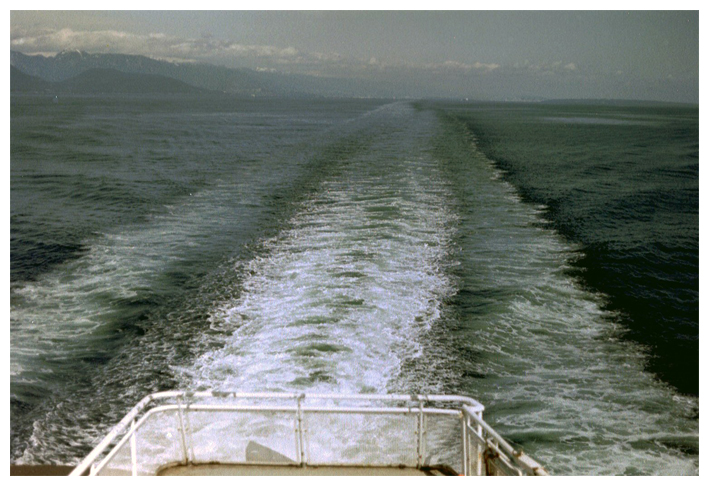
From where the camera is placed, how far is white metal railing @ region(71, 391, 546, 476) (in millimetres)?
3877

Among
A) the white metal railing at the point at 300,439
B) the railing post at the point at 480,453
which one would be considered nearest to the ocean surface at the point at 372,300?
the white metal railing at the point at 300,439

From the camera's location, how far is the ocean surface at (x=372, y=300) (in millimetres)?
5609

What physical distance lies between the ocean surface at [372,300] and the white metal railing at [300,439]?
1.07m

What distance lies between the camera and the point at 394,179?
15828mm

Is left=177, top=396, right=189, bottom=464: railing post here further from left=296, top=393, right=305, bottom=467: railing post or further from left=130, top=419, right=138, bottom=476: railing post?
left=296, top=393, right=305, bottom=467: railing post

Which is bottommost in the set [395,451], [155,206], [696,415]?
[696,415]

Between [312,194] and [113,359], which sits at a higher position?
[312,194]

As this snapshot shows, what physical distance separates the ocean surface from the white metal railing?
107 cm

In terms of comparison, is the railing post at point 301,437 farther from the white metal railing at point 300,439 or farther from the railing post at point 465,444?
the railing post at point 465,444

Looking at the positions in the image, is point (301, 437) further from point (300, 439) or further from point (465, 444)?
point (465, 444)

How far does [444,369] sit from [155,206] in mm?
9026

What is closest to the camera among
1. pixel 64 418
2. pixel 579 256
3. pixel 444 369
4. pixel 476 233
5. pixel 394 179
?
pixel 64 418
